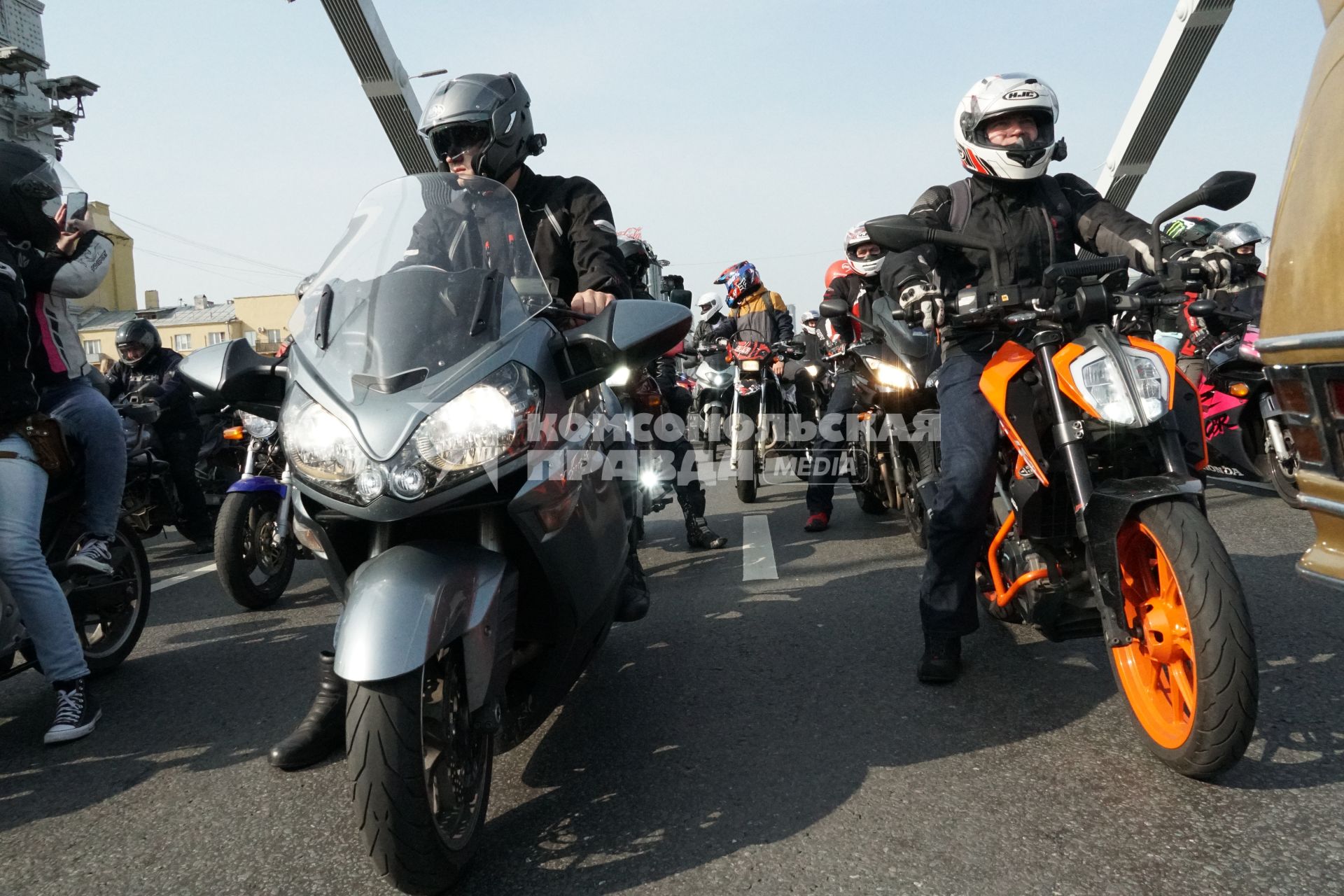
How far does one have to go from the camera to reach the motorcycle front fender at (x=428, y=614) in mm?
2016

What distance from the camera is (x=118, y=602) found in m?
4.30

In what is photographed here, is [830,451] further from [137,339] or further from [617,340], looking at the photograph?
[137,339]

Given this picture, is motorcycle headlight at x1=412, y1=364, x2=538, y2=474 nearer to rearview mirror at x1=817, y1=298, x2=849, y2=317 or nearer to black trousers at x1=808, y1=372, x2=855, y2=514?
rearview mirror at x1=817, y1=298, x2=849, y2=317

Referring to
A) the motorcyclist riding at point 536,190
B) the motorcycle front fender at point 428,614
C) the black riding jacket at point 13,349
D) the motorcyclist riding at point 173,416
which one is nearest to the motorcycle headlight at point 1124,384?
the motorcyclist riding at point 536,190

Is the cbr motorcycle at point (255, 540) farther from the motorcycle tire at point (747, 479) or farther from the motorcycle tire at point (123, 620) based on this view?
the motorcycle tire at point (747, 479)

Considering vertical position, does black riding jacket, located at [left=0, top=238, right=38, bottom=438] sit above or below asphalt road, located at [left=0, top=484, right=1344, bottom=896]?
above

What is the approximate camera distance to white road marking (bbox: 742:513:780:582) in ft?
17.9

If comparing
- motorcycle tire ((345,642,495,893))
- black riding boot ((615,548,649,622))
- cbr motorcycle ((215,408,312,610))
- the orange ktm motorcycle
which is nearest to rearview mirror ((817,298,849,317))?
the orange ktm motorcycle

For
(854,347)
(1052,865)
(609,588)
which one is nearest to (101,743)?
(609,588)

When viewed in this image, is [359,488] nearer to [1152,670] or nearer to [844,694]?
[844,694]

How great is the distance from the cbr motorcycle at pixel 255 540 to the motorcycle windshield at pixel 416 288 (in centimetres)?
257

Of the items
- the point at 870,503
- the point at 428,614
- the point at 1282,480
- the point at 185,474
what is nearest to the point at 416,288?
Result: the point at 428,614

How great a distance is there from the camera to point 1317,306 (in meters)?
2.10

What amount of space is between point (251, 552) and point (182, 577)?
5.02 feet
